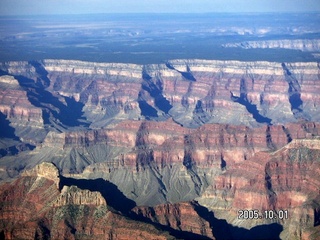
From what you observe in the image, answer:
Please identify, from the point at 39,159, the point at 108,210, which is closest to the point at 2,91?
the point at 39,159

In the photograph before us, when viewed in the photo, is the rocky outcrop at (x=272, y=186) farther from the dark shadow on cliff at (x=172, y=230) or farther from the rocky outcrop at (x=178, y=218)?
the dark shadow on cliff at (x=172, y=230)

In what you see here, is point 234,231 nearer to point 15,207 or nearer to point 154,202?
point 154,202
